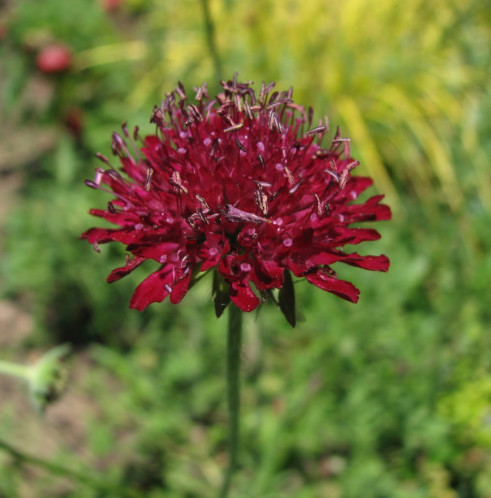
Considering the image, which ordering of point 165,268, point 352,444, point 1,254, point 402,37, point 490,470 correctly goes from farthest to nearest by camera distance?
point 402,37 < point 1,254 < point 352,444 < point 490,470 < point 165,268

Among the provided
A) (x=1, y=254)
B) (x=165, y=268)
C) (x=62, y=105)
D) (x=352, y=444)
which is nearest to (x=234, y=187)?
(x=165, y=268)

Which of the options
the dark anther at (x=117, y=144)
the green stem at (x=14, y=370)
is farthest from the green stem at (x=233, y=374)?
the green stem at (x=14, y=370)

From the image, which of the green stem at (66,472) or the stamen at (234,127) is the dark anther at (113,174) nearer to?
the stamen at (234,127)

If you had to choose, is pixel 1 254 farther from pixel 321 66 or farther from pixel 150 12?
pixel 150 12

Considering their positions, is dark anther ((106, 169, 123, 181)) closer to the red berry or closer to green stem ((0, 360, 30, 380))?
green stem ((0, 360, 30, 380))

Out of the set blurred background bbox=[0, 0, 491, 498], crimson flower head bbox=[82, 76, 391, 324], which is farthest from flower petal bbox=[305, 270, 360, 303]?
blurred background bbox=[0, 0, 491, 498]

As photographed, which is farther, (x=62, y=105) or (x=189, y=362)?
(x=62, y=105)

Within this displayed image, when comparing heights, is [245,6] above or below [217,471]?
above
